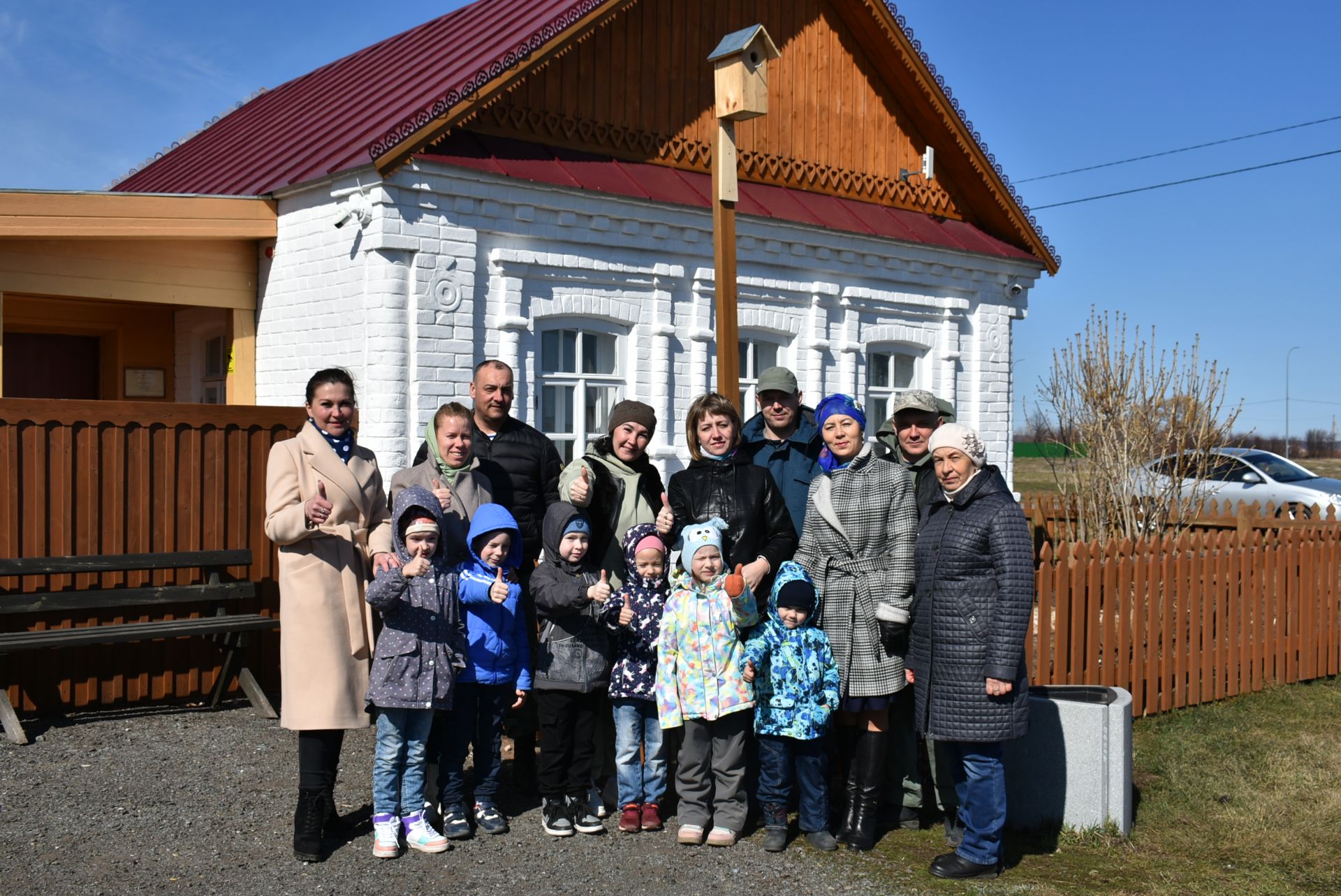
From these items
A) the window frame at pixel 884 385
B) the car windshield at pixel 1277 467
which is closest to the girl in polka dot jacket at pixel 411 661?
the window frame at pixel 884 385

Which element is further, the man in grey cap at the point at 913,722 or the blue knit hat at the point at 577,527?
the man in grey cap at the point at 913,722

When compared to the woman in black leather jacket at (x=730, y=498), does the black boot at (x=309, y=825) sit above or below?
below

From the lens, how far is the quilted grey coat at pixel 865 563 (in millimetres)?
4859

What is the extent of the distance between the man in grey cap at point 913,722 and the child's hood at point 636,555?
1122mm

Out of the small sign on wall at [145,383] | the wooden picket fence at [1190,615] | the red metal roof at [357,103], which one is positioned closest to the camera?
the wooden picket fence at [1190,615]

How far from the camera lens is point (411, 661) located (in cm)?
468

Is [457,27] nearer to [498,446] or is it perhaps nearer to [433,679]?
[498,446]

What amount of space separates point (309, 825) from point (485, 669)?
896 millimetres

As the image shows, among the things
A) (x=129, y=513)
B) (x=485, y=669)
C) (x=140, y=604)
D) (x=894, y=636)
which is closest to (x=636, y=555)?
(x=485, y=669)

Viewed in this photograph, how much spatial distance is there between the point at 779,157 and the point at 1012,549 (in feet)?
22.6

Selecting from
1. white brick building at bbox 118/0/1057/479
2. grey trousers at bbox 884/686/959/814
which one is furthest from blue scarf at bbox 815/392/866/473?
white brick building at bbox 118/0/1057/479

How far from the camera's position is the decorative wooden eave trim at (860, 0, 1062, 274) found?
1109cm

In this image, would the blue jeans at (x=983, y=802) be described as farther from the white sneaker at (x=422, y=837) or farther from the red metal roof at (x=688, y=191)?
the red metal roof at (x=688, y=191)

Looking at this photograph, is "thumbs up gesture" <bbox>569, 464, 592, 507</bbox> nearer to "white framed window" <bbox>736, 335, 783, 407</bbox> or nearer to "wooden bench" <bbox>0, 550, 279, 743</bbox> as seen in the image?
"wooden bench" <bbox>0, 550, 279, 743</bbox>
